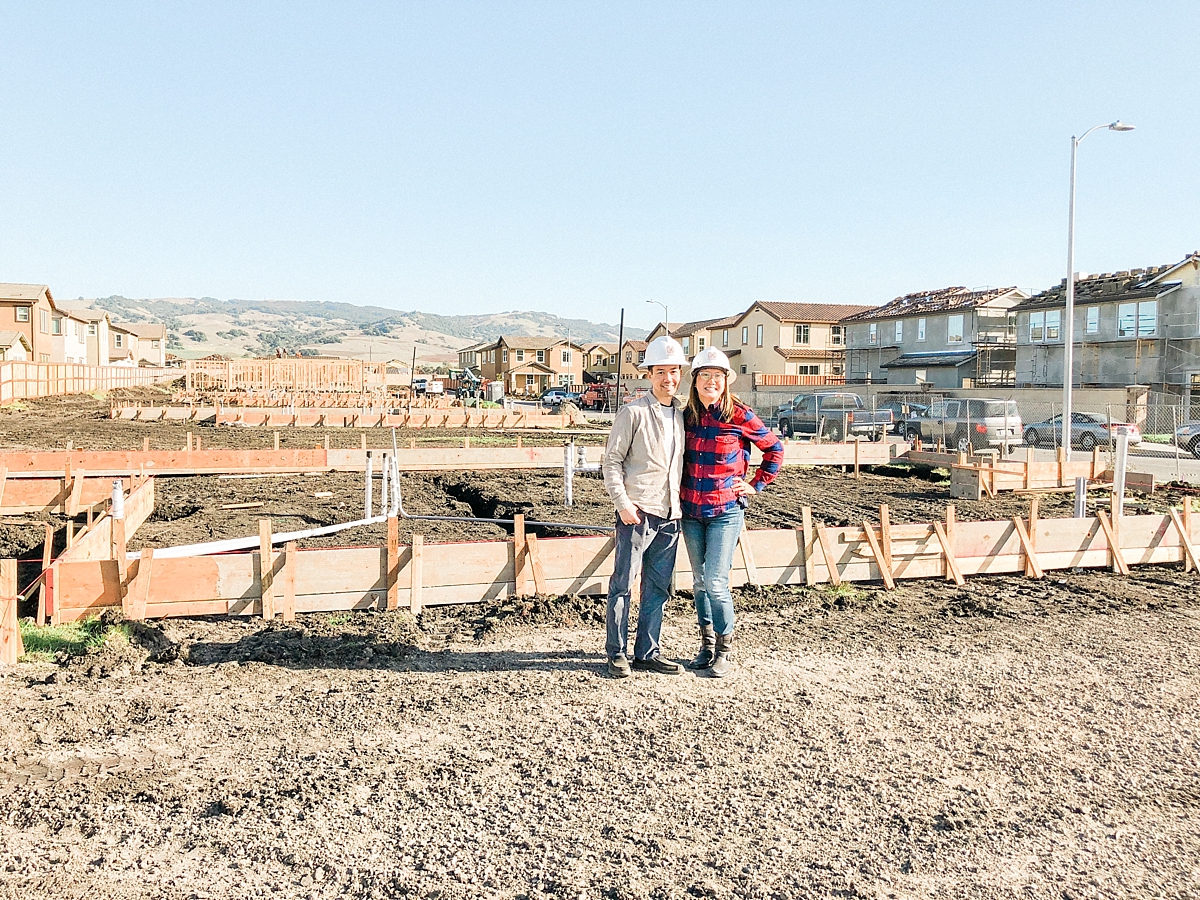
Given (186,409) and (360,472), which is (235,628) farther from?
(186,409)

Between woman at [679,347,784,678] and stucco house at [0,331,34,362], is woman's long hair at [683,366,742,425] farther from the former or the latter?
stucco house at [0,331,34,362]

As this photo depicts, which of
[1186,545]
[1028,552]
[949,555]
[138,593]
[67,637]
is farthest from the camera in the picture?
[1186,545]

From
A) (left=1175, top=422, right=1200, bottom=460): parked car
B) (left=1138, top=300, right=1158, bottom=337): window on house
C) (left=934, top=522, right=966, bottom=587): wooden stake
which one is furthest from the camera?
(left=1138, top=300, right=1158, bottom=337): window on house

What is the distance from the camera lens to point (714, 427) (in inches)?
220

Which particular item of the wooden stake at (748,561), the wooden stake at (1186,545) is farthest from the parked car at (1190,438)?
the wooden stake at (748,561)

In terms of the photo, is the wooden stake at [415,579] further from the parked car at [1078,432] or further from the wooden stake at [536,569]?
the parked car at [1078,432]

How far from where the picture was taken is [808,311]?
66.1m

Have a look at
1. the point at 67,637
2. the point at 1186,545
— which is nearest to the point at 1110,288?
the point at 1186,545

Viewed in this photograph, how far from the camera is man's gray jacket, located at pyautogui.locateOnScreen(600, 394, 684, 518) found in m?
5.43

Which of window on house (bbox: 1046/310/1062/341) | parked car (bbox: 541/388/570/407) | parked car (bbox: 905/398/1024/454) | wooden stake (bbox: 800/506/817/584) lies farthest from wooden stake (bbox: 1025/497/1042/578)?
parked car (bbox: 541/388/570/407)

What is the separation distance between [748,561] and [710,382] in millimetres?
2934

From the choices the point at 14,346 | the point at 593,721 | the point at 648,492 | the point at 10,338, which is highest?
the point at 10,338

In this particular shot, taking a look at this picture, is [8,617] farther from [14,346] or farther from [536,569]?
[14,346]

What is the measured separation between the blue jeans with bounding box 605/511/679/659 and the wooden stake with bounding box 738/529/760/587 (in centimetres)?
237
